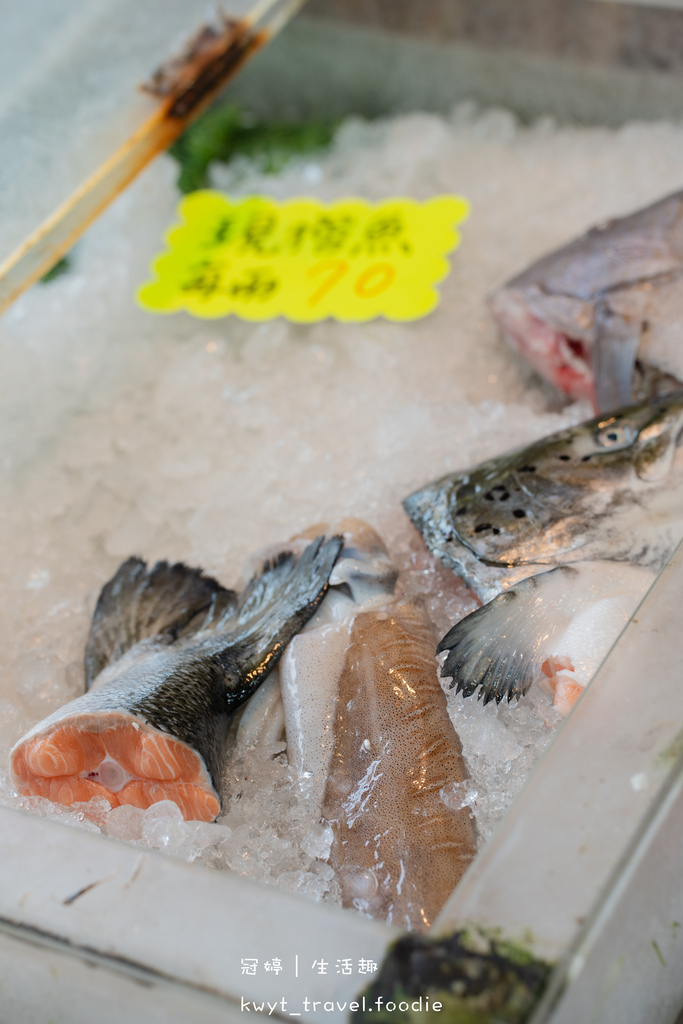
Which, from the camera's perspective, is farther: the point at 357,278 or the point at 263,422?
the point at 357,278

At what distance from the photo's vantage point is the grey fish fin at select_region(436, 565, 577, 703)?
113 centimetres

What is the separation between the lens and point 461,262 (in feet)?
7.62

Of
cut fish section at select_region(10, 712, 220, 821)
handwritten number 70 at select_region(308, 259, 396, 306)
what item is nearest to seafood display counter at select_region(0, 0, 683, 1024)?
cut fish section at select_region(10, 712, 220, 821)

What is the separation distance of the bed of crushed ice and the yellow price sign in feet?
0.34

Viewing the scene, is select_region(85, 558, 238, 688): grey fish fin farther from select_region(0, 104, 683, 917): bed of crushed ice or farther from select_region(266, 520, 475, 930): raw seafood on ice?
select_region(266, 520, 475, 930): raw seafood on ice

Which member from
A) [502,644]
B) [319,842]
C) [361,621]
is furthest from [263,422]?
[319,842]

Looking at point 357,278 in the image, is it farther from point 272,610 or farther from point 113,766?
point 113,766

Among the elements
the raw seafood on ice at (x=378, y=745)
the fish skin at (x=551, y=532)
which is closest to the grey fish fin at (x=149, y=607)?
the raw seafood on ice at (x=378, y=745)

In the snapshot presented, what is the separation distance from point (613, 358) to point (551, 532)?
2.15 feet

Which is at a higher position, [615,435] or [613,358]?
[615,435]

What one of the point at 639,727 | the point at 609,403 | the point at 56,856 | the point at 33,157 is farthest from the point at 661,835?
the point at 33,157

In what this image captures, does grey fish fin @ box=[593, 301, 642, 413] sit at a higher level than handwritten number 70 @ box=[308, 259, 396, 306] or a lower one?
lower

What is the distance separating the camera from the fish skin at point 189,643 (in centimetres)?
108

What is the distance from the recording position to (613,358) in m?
1.78
